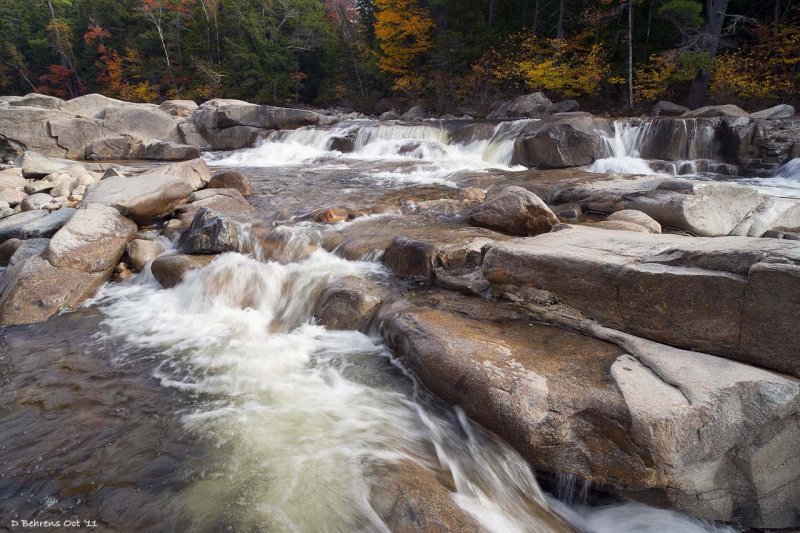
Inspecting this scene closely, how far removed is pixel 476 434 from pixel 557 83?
795 inches

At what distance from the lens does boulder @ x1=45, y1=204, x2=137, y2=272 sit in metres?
5.85

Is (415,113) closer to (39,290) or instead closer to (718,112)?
(718,112)

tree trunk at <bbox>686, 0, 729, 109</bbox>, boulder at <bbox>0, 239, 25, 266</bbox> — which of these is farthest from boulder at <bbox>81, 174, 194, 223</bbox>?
tree trunk at <bbox>686, 0, 729, 109</bbox>

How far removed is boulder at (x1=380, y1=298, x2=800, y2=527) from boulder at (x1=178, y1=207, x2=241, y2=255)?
4.53 metres

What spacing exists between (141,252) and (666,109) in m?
18.8

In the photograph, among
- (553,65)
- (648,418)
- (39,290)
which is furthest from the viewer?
(553,65)

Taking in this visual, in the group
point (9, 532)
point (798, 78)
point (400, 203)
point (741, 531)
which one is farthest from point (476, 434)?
point (798, 78)

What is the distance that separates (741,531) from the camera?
249 cm

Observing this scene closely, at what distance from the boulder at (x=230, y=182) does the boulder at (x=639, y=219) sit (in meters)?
7.98

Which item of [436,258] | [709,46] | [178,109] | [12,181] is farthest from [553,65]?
[12,181]

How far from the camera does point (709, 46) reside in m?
15.3

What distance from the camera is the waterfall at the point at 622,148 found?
11.5 meters

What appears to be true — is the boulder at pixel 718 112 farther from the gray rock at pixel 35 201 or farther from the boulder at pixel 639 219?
the gray rock at pixel 35 201

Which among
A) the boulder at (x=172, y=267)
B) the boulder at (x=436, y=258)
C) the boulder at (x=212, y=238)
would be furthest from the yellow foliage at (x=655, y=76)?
the boulder at (x=172, y=267)
